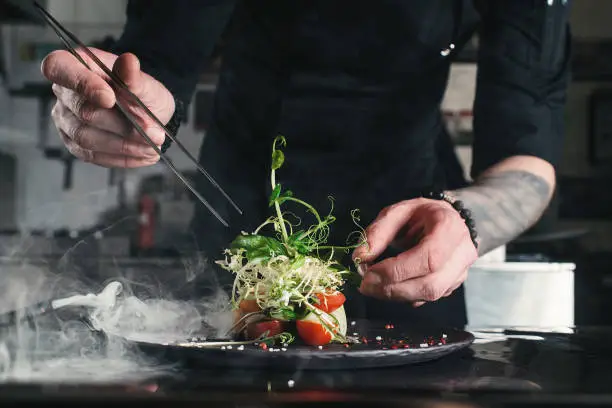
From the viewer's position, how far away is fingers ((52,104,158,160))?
1.22 meters

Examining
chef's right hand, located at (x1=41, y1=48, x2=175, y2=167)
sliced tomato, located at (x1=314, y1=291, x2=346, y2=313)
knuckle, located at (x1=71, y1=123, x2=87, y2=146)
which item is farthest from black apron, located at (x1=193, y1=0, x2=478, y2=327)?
sliced tomato, located at (x1=314, y1=291, x2=346, y2=313)

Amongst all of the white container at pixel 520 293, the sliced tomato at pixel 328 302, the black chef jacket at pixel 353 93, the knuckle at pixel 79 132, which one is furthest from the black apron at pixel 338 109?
the sliced tomato at pixel 328 302

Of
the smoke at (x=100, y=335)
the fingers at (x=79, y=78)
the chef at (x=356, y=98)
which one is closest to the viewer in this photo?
the smoke at (x=100, y=335)

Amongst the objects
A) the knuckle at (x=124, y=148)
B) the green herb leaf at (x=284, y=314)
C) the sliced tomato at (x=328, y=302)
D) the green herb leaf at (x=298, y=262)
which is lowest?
the green herb leaf at (x=284, y=314)

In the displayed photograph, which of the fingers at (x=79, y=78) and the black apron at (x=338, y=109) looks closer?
the fingers at (x=79, y=78)

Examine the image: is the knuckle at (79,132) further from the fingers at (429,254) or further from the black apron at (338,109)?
the fingers at (429,254)

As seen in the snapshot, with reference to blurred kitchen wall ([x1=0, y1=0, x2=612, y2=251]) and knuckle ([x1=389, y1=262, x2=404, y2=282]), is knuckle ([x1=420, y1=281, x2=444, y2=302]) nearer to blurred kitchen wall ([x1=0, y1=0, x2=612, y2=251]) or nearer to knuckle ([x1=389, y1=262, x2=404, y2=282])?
→ knuckle ([x1=389, y1=262, x2=404, y2=282])

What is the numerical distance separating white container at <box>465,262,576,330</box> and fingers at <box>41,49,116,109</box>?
81 cm

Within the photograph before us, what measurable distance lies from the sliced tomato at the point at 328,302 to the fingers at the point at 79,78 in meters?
0.40

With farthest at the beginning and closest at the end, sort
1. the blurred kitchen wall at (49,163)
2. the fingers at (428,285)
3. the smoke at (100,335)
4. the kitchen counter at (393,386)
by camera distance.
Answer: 1. the blurred kitchen wall at (49,163)
2. the fingers at (428,285)
3. the smoke at (100,335)
4. the kitchen counter at (393,386)

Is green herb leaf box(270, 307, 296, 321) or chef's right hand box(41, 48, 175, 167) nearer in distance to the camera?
green herb leaf box(270, 307, 296, 321)

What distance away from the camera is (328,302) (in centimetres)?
87

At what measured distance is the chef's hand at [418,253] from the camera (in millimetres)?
926

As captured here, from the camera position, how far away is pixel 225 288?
62.8 inches
